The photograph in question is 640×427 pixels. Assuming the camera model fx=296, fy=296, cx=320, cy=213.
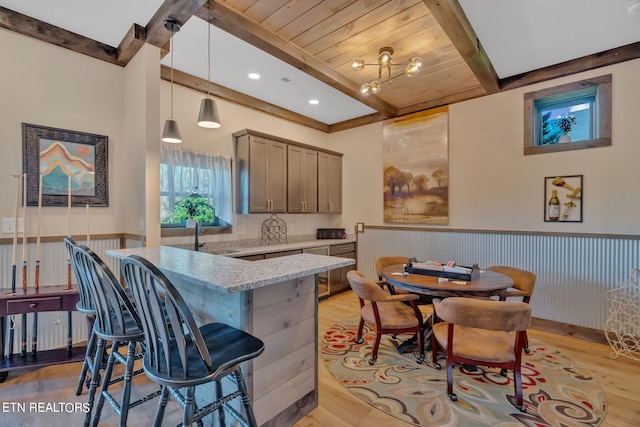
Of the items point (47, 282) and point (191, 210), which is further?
point (191, 210)

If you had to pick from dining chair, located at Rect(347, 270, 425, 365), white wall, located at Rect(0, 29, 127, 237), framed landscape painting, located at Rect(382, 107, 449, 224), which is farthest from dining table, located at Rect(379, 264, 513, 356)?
white wall, located at Rect(0, 29, 127, 237)

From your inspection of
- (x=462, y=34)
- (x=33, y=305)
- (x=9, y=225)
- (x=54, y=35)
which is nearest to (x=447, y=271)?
(x=462, y=34)

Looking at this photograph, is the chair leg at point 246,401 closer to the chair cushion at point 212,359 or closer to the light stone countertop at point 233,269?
the chair cushion at point 212,359

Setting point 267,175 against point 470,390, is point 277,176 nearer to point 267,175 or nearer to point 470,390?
point 267,175

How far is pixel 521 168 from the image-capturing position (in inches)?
143

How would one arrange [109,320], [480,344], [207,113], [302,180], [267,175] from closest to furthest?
[109,320], [480,344], [207,113], [267,175], [302,180]

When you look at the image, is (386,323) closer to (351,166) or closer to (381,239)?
(381,239)

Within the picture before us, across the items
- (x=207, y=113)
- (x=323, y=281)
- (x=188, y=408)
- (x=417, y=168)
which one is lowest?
(x=323, y=281)

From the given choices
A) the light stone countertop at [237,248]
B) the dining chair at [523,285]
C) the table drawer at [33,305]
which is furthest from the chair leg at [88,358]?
the dining chair at [523,285]

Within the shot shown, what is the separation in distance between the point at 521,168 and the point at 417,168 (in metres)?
1.33

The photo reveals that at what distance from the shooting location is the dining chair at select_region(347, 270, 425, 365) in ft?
8.18

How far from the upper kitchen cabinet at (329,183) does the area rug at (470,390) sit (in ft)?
8.87

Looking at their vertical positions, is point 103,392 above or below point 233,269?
below

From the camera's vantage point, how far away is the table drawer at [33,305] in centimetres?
221
